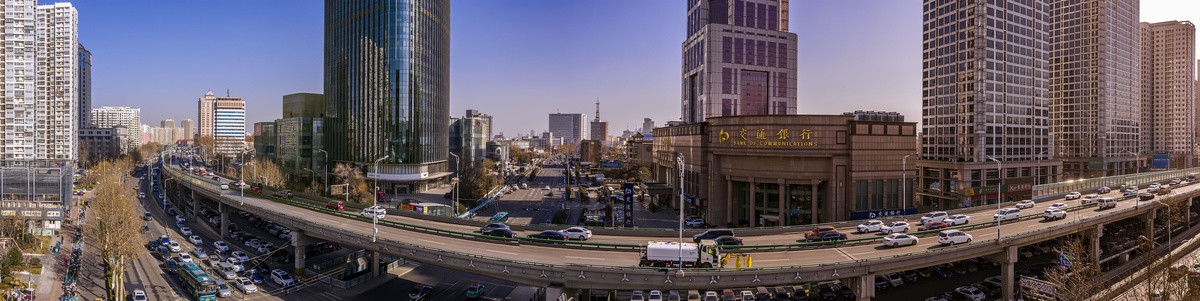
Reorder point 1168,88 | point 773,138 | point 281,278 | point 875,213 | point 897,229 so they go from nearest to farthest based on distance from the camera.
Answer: point 897,229 → point 281,278 → point 875,213 → point 773,138 → point 1168,88

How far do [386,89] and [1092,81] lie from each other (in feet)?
524

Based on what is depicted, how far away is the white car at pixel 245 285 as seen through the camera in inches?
1797

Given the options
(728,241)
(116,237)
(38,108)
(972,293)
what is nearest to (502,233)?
(728,241)

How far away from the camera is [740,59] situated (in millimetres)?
110500

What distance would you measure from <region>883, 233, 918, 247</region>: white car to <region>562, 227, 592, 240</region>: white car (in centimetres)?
2340

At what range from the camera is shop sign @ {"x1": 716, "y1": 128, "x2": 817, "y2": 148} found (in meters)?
61.2

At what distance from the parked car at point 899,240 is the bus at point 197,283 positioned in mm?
55400

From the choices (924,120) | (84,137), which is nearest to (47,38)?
(84,137)

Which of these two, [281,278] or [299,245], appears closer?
[281,278]

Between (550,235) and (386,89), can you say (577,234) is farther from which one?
(386,89)

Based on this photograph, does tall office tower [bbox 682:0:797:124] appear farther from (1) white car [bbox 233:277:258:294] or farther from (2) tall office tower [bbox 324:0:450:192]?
(1) white car [bbox 233:277:258:294]

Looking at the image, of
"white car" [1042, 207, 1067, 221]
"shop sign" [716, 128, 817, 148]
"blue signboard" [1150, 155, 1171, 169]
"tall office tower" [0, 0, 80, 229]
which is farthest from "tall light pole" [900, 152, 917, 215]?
"blue signboard" [1150, 155, 1171, 169]

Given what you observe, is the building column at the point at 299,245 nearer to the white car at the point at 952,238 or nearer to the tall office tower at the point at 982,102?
the white car at the point at 952,238

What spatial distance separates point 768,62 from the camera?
115 m
